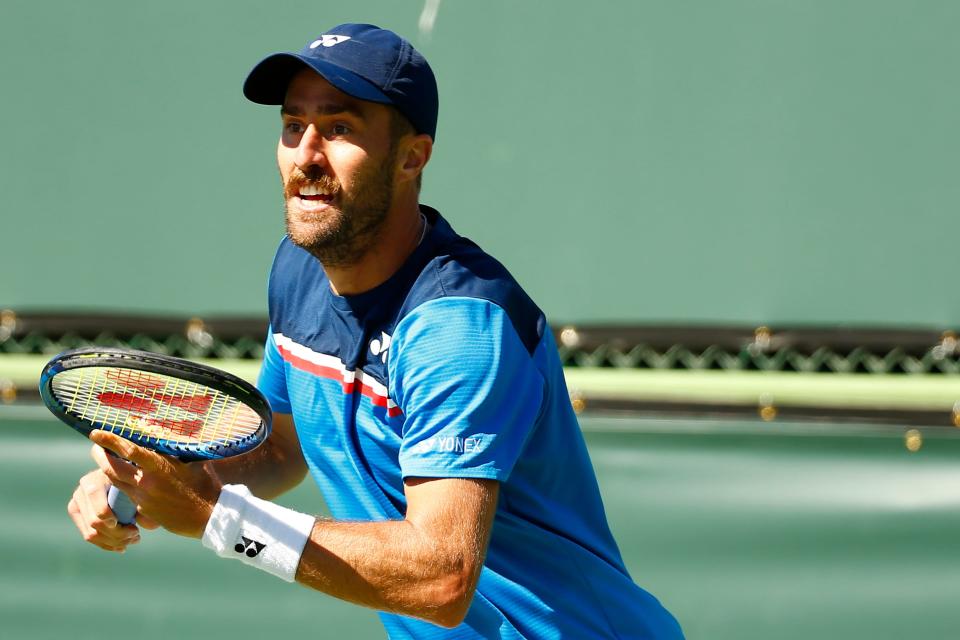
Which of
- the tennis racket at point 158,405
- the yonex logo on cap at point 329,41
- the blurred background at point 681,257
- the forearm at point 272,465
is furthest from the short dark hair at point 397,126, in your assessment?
the blurred background at point 681,257

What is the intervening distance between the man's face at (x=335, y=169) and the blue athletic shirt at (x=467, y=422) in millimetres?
86

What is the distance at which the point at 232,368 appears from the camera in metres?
3.34

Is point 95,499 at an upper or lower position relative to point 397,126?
lower

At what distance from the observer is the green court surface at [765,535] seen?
3.14 meters

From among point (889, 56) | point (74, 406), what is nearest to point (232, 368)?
point (74, 406)

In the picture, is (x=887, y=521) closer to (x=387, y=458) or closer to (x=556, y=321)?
(x=556, y=321)

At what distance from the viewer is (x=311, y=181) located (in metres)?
1.85

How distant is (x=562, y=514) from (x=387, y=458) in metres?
0.27

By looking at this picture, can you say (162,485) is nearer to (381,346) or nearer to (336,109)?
(381,346)

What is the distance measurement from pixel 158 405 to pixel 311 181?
15.0 inches

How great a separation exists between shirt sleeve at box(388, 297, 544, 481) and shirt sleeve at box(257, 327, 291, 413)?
0.49 metres

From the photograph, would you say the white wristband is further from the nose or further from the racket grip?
the nose

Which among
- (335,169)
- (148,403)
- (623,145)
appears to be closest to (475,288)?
(335,169)

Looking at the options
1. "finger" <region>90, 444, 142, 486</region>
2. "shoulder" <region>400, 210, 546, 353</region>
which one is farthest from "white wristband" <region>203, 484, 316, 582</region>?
"shoulder" <region>400, 210, 546, 353</region>
